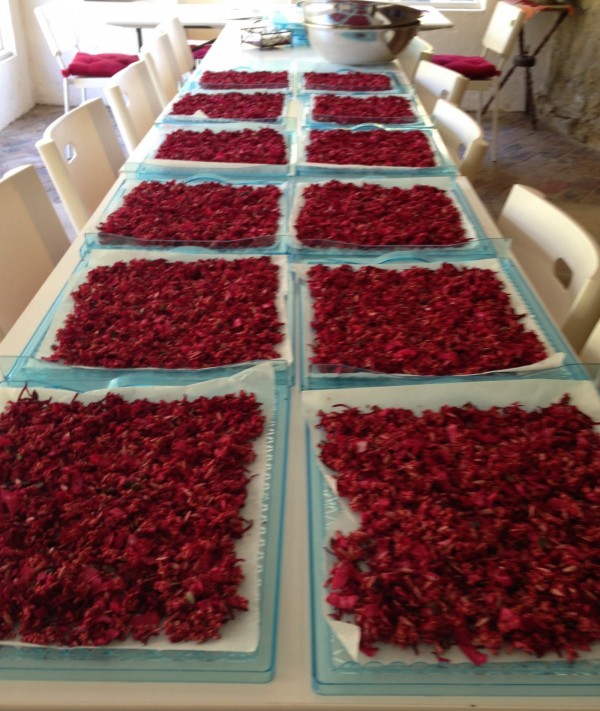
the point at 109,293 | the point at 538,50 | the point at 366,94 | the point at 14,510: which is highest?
the point at 14,510

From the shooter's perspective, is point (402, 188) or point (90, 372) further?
point (402, 188)

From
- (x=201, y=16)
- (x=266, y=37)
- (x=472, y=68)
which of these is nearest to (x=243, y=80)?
(x=266, y=37)

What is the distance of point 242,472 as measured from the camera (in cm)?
84

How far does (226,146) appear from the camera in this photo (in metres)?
1.88

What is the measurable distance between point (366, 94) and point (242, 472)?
2008 mm

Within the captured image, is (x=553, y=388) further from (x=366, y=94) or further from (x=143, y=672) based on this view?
(x=366, y=94)

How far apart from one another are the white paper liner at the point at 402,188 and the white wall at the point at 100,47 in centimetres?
393

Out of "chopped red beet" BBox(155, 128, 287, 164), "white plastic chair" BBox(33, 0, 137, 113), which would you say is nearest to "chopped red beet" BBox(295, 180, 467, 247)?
"chopped red beet" BBox(155, 128, 287, 164)

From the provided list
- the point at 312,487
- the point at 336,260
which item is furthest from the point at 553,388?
the point at 336,260

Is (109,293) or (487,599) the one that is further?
(109,293)

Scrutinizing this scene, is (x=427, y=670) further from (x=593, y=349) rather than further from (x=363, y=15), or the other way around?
(x=363, y=15)

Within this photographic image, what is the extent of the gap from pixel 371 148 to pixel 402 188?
274mm

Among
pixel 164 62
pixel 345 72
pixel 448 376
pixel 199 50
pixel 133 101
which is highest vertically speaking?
pixel 448 376

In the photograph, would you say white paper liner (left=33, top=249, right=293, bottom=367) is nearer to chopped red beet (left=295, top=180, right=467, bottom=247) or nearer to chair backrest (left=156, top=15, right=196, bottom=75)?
chopped red beet (left=295, top=180, right=467, bottom=247)
